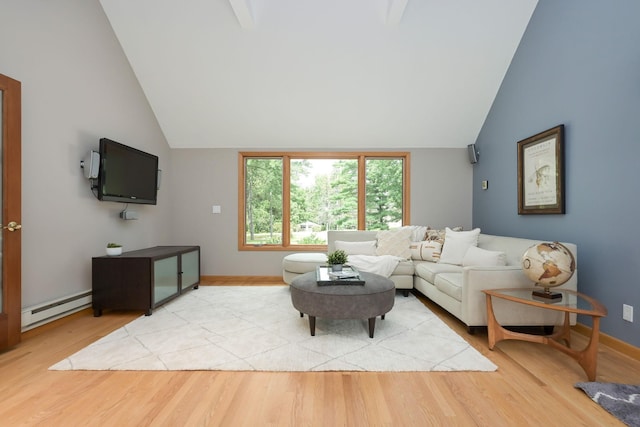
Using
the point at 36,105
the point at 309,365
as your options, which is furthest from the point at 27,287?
the point at 309,365

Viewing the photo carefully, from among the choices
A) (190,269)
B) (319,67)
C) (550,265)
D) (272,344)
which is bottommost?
(272,344)

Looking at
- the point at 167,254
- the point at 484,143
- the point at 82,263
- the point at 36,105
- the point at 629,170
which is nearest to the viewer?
the point at 629,170

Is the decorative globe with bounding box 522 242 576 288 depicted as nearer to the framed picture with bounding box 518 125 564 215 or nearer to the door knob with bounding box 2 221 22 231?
the framed picture with bounding box 518 125 564 215

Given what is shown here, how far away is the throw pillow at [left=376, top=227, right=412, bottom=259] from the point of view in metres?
3.86

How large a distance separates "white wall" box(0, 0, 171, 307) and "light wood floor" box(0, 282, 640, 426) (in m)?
0.98

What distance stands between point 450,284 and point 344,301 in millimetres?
1131

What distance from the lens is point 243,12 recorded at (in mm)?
2953

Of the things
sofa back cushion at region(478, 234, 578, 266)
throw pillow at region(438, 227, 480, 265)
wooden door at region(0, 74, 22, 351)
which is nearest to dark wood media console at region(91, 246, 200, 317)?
wooden door at region(0, 74, 22, 351)

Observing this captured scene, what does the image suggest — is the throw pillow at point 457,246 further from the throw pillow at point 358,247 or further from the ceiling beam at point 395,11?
the ceiling beam at point 395,11

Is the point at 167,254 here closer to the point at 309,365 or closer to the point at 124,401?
the point at 124,401

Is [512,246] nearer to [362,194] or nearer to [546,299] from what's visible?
[546,299]

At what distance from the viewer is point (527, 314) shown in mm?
2363

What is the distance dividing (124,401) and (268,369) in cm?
81

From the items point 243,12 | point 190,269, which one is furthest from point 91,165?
point 243,12
